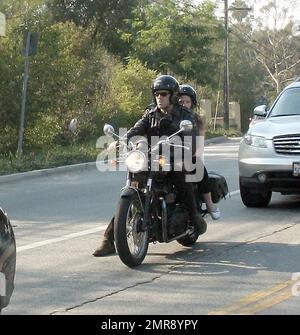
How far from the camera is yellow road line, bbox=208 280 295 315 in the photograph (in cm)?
630

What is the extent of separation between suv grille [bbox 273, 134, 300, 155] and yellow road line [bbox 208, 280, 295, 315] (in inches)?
172

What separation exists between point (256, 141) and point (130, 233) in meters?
4.35

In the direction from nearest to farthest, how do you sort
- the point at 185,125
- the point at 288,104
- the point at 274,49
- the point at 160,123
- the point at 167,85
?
the point at 185,125
the point at 167,85
the point at 160,123
the point at 288,104
the point at 274,49

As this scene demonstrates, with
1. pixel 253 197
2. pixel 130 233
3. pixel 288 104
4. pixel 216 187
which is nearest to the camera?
pixel 130 233

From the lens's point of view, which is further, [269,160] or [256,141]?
[256,141]

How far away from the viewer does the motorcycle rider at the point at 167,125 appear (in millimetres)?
8312

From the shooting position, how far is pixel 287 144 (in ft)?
37.6

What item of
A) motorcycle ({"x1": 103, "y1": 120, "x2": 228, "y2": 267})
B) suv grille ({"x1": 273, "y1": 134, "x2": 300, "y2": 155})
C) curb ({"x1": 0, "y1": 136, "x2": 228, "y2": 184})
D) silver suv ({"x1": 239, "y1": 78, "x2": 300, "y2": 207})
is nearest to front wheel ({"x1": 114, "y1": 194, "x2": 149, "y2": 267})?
motorcycle ({"x1": 103, "y1": 120, "x2": 228, "y2": 267})

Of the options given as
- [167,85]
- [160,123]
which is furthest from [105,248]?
A: [167,85]

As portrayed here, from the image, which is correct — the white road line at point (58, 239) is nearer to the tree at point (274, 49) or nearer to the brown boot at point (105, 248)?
the brown boot at point (105, 248)

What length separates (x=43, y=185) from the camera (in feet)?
52.6

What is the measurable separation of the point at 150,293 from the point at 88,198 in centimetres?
684

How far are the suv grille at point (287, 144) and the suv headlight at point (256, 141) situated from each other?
0.58ft

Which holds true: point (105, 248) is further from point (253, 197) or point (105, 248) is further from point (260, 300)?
point (253, 197)
